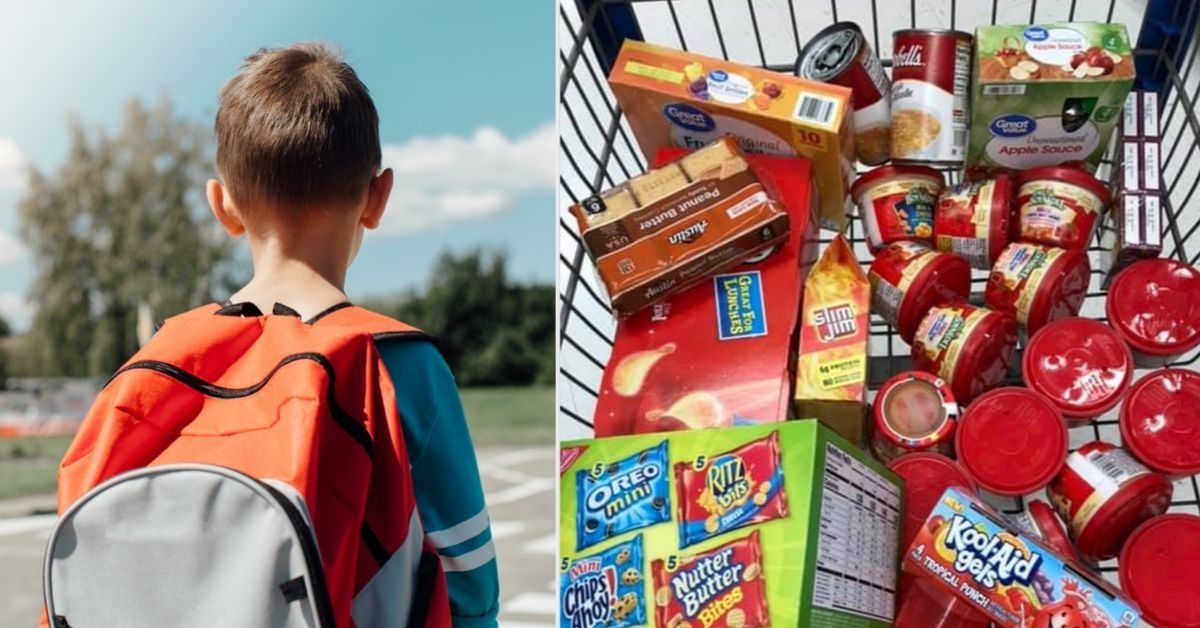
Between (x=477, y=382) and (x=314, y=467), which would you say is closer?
(x=314, y=467)

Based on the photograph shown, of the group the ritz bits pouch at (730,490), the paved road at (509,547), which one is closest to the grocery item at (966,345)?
the ritz bits pouch at (730,490)

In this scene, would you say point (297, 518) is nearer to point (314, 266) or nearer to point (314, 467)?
point (314, 467)

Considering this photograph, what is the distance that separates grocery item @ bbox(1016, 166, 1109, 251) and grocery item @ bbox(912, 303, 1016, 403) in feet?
0.32

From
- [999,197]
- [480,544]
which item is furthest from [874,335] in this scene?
[480,544]

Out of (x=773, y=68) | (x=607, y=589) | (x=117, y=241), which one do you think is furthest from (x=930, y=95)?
(x=117, y=241)

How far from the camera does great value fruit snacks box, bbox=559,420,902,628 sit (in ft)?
3.11

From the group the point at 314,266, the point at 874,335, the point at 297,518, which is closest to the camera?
the point at 297,518

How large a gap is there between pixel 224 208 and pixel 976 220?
74 centimetres

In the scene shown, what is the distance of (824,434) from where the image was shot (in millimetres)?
970

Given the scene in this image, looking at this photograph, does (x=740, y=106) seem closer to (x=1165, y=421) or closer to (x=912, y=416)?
(x=912, y=416)

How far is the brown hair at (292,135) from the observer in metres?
0.93

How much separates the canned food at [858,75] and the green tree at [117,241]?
18.3 metres

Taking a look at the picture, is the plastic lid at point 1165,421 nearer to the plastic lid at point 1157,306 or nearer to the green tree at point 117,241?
the plastic lid at point 1157,306

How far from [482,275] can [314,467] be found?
1785 cm
